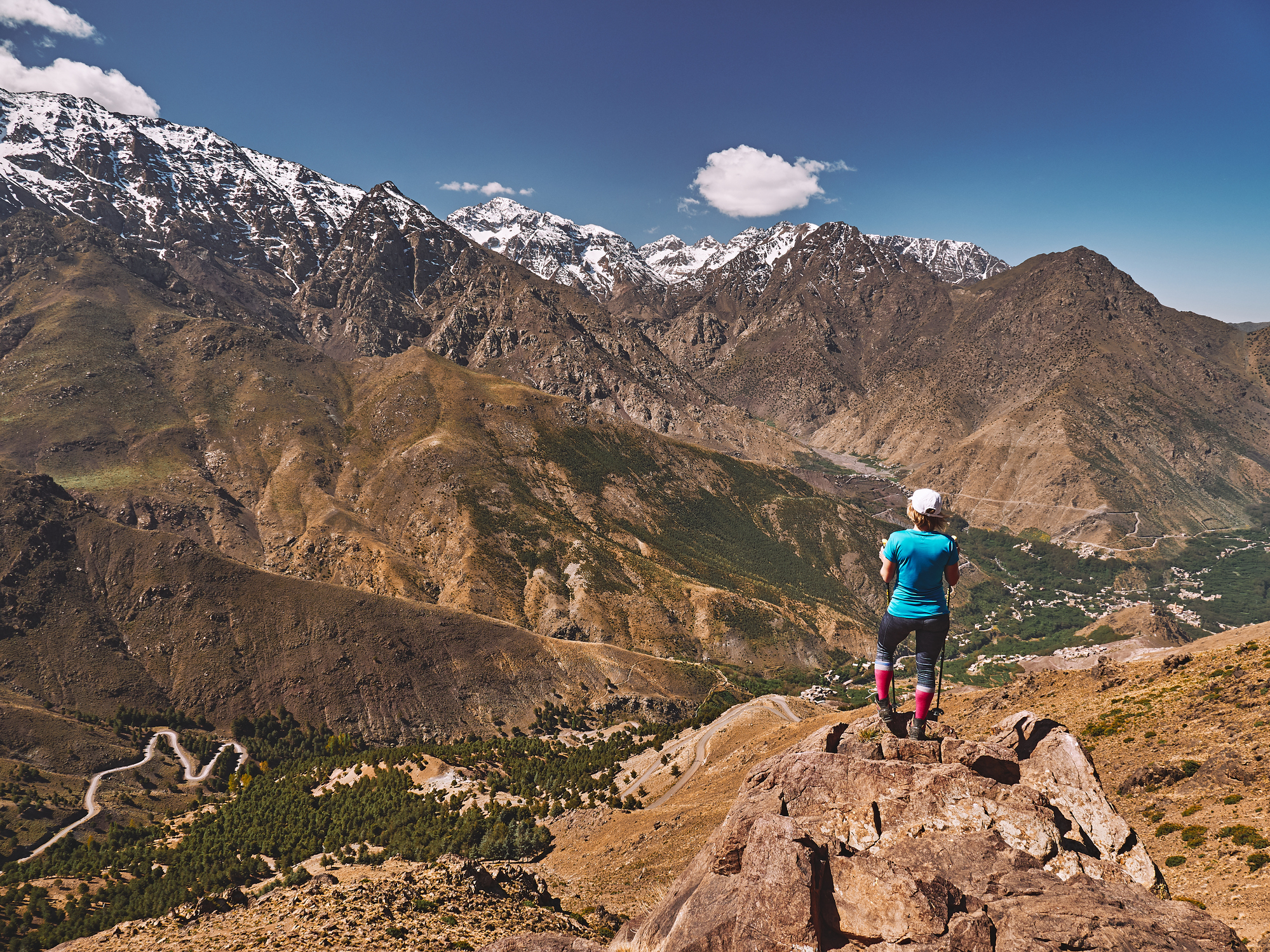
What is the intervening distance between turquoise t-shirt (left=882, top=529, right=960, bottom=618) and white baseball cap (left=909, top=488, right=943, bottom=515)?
47cm

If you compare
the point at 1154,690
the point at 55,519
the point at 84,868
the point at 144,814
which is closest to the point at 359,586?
the point at 55,519

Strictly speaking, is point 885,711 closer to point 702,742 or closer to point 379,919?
point 379,919

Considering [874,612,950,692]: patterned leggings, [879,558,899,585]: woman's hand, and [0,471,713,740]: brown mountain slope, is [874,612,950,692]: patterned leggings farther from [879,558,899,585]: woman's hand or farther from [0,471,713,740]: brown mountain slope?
[0,471,713,740]: brown mountain slope

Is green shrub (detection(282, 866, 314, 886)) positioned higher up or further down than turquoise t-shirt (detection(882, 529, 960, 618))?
further down

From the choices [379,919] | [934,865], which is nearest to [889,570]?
[934,865]

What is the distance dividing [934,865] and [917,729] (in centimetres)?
330

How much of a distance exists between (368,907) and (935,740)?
3036cm

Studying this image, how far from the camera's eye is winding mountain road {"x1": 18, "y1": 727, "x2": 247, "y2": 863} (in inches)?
3684

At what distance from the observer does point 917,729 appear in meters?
16.8

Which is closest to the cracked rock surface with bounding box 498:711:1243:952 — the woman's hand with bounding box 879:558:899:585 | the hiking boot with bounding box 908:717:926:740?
Answer: the hiking boot with bounding box 908:717:926:740

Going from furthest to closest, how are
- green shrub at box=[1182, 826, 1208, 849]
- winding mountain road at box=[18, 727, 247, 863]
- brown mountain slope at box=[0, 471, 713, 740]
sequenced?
brown mountain slope at box=[0, 471, 713, 740] → winding mountain road at box=[18, 727, 247, 863] → green shrub at box=[1182, 826, 1208, 849]

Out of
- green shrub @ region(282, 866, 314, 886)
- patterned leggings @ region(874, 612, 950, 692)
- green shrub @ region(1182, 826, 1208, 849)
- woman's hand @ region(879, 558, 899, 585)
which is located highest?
woman's hand @ region(879, 558, 899, 585)

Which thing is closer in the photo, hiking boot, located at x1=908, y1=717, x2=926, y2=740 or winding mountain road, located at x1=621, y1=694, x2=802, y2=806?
hiking boot, located at x1=908, y1=717, x2=926, y2=740

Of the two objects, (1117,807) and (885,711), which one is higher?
(885,711)
